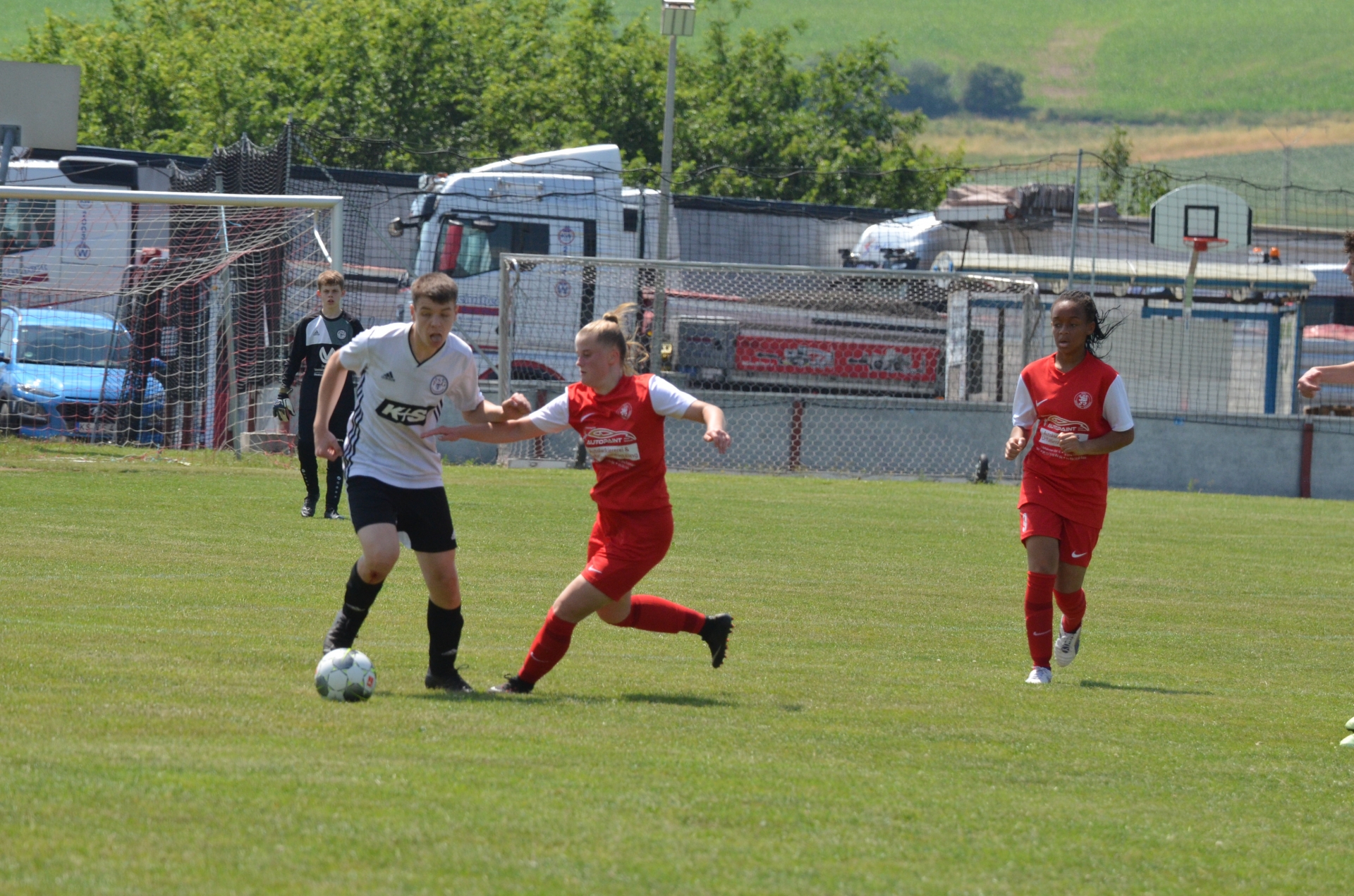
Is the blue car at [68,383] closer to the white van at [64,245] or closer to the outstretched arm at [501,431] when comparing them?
the white van at [64,245]

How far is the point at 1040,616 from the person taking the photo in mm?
7523

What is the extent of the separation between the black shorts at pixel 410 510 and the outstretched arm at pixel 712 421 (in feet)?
3.48

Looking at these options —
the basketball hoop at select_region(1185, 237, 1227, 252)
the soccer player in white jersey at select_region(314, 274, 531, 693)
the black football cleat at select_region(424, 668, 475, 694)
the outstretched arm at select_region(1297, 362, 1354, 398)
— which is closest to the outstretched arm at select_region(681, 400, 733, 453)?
the soccer player in white jersey at select_region(314, 274, 531, 693)

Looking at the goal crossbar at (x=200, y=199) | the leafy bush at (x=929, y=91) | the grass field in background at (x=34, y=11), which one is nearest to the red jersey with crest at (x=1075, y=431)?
the goal crossbar at (x=200, y=199)

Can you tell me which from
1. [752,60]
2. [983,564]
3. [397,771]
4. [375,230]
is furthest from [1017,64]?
[397,771]

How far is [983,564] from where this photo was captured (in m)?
12.0

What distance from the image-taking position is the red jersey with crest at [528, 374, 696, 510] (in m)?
6.38

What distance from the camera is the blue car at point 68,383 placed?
61.7 ft

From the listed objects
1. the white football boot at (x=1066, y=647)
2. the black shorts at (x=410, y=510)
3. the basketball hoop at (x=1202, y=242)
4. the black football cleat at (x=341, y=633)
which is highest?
the basketball hoop at (x=1202, y=242)

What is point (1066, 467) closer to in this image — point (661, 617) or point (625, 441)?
point (661, 617)

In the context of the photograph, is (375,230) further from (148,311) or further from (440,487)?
(440,487)

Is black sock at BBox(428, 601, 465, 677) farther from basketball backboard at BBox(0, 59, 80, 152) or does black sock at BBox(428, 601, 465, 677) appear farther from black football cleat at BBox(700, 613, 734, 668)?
basketball backboard at BBox(0, 59, 80, 152)

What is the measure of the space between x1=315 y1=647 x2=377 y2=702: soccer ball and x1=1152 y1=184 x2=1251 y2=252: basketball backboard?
20283mm

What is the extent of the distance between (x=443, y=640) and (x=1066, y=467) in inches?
125
